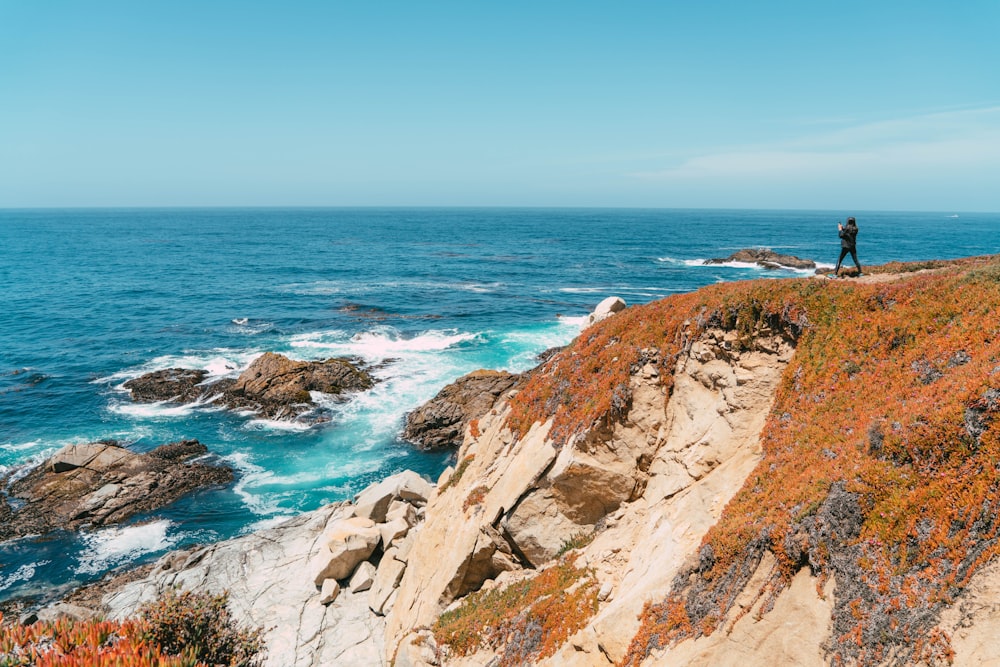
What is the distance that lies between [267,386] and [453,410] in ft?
53.3

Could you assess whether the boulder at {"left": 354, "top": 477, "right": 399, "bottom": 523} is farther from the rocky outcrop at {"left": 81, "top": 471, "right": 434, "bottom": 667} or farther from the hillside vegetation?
the hillside vegetation

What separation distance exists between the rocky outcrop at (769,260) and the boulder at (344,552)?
9634 centimetres

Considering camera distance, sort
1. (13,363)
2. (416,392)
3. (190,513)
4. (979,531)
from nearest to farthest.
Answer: (979,531) < (190,513) < (416,392) < (13,363)

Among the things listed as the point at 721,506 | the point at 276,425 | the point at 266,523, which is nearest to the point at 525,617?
the point at 721,506

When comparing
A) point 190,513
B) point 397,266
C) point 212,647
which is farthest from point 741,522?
point 397,266

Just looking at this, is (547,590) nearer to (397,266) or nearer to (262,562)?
(262,562)

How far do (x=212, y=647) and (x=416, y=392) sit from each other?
1286 inches

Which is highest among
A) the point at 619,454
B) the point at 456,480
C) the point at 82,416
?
the point at 619,454

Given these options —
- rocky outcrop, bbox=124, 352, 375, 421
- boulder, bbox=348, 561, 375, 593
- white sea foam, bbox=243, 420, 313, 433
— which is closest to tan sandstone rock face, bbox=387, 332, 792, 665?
boulder, bbox=348, 561, 375, 593

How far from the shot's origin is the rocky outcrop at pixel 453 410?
38.1 m

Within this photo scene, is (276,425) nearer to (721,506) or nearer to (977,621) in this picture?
(721,506)

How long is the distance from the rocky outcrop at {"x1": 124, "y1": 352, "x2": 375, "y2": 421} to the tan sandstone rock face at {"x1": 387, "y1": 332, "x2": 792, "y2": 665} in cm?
2571

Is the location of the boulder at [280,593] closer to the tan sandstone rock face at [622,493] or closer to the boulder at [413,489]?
the tan sandstone rock face at [622,493]

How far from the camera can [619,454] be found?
55.7ft
